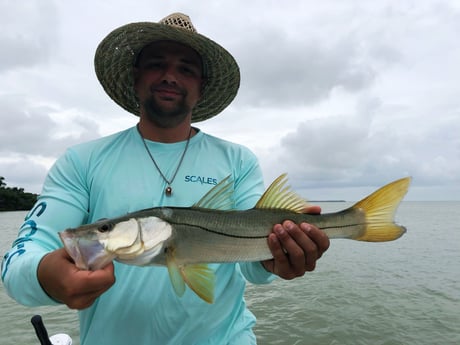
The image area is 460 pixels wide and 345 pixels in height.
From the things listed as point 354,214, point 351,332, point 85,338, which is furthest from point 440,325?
point 85,338

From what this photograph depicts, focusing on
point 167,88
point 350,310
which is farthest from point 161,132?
point 350,310

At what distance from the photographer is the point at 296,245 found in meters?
2.42

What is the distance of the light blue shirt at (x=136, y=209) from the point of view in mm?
2457

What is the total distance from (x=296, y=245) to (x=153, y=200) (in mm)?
1040

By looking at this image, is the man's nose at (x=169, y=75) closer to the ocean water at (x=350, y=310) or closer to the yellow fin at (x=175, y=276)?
the yellow fin at (x=175, y=276)

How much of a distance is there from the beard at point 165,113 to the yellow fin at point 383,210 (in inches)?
58.1

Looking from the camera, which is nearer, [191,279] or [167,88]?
[191,279]

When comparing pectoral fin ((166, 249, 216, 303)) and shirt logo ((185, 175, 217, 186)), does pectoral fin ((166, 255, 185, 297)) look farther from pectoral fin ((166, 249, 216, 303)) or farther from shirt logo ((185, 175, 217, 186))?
shirt logo ((185, 175, 217, 186))

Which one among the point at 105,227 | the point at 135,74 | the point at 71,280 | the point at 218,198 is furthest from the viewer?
the point at 135,74

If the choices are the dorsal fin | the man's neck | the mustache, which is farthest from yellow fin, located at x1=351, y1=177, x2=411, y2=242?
the mustache

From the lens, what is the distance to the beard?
2.99 m

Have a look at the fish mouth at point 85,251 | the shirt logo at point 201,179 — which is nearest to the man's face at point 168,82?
the shirt logo at point 201,179

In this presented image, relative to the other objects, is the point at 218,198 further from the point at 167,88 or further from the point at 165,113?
the point at 167,88

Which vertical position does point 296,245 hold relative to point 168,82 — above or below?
below
